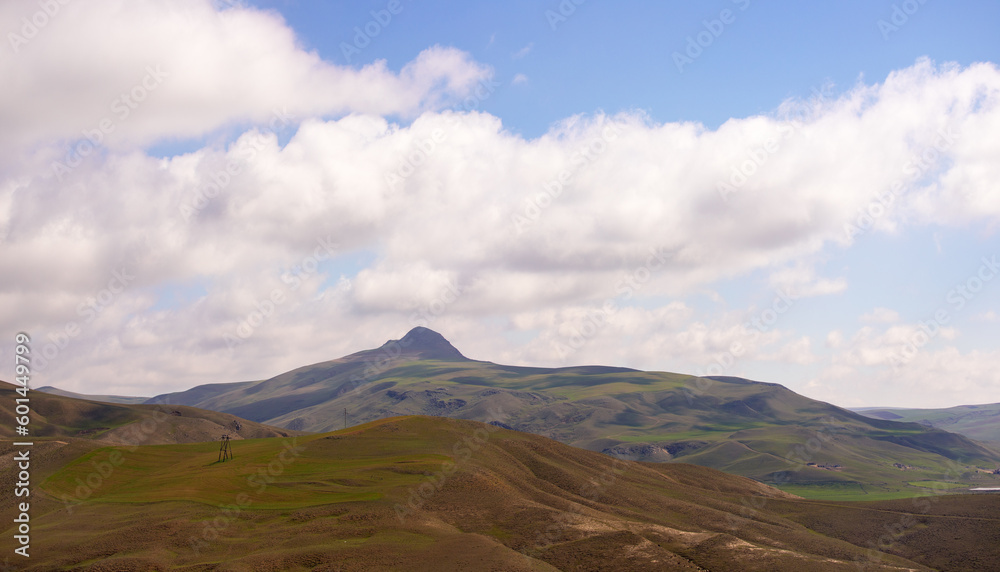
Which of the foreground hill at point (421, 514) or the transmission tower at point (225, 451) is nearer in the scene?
the foreground hill at point (421, 514)

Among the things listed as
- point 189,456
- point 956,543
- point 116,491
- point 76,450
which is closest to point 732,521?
point 956,543

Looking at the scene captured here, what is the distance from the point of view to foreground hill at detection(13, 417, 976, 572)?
7856cm

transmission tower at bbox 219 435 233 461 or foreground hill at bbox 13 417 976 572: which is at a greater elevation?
transmission tower at bbox 219 435 233 461

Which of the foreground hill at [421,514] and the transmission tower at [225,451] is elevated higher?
the transmission tower at [225,451]

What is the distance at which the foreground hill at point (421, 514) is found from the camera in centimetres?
7856

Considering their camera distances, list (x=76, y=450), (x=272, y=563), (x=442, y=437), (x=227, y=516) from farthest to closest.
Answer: (x=442, y=437) < (x=76, y=450) < (x=227, y=516) < (x=272, y=563)

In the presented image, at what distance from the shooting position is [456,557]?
255ft

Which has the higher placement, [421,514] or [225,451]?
[225,451]

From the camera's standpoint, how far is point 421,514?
9519 cm

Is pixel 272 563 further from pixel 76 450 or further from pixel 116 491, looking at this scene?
pixel 76 450

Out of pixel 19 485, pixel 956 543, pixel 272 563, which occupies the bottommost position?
pixel 956 543

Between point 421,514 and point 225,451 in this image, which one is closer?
point 421,514

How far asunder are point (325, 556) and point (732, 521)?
6321cm

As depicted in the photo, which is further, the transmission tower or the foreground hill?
the transmission tower
